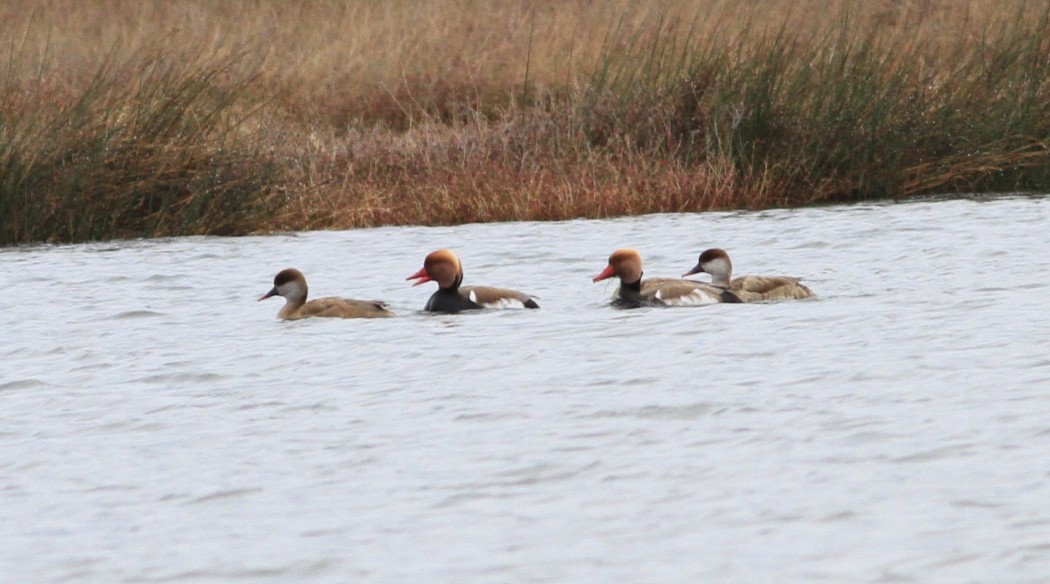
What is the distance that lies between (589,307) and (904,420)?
450cm

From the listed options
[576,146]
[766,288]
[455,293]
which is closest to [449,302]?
[455,293]

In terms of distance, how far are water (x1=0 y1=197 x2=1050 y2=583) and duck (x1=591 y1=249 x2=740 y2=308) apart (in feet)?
0.70

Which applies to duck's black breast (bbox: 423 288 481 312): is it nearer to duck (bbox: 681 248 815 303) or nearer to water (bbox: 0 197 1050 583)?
water (bbox: 0 197 1050 583)

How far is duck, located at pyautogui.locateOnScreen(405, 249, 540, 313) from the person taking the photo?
35.0ft

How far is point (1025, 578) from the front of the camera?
4.72m

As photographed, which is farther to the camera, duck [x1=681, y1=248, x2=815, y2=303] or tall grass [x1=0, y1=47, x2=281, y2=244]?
tall grass [x1=0, y1=47, x2=281, y2=244]

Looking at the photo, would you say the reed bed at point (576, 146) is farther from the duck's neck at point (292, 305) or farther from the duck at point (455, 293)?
the duck at point (455, 293)

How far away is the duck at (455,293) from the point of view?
10.7 metres

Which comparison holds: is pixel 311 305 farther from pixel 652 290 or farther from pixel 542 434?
pixel 542 434

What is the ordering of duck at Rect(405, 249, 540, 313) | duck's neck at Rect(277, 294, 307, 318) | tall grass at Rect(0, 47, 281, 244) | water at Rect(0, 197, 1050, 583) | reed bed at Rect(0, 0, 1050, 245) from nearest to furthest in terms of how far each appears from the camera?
water at Rect(0, 197, 1050, 583)
duck at Rect(405, 249, 540, 313)
duck's neck at Rect(277, 294, 307, 318)
tall grass at Rect(0, 47, 281, 244)
reed bed at Rect(0, 0, 1050, 245)

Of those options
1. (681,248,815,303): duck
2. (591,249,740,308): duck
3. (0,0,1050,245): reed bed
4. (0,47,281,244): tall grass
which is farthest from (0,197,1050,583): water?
(0,0,1050,245): reed bed

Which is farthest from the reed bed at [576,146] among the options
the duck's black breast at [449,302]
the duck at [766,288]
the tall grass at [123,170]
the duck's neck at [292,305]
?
the duck at [766,288]

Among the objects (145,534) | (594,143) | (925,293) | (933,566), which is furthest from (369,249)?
(933,566)

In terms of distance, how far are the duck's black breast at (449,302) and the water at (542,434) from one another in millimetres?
176
